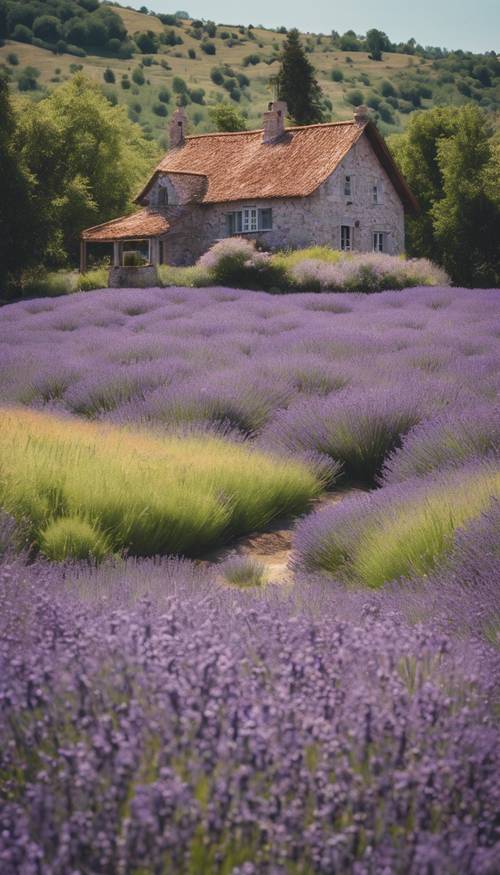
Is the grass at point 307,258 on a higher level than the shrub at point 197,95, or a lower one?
lower

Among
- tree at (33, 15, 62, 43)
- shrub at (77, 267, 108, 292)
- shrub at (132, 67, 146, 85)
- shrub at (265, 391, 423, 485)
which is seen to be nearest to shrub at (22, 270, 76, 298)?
shrub at (77, 267, 108, 292)

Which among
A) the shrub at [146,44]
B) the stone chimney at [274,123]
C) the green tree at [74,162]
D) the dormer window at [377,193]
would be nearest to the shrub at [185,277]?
the green tree at [74,162]

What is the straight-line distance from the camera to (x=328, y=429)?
7551mm

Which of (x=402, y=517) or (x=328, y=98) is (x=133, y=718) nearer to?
(x=402, y=517)

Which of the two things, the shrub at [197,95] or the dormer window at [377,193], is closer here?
the dormer window at [377,193]

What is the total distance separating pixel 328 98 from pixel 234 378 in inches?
5536

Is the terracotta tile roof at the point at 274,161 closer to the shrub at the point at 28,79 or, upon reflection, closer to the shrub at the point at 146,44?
the shrub at the point at 28,79

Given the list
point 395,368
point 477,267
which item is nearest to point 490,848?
point 395,368

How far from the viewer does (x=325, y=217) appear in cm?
3338

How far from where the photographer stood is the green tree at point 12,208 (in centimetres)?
2909

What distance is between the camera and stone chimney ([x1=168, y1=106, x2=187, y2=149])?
39.2 metres

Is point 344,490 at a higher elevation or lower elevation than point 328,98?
lower

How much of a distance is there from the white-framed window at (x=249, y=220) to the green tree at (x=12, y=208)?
7.37 metres

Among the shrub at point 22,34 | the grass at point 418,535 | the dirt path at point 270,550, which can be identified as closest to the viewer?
the grass at point 418,535
